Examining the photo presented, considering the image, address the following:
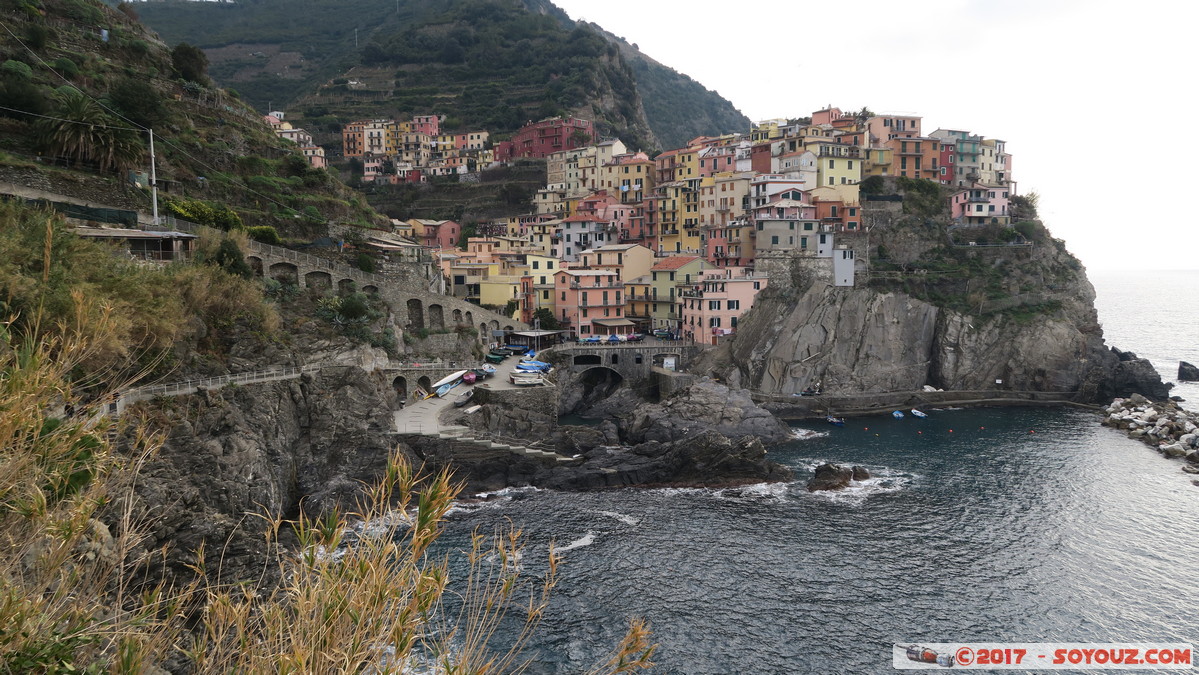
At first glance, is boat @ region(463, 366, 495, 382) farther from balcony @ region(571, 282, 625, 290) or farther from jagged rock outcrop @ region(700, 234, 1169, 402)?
balcony @ region(571, 282, 625, 290)

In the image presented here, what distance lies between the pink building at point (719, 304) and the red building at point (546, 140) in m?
46.5

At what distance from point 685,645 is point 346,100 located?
377ft

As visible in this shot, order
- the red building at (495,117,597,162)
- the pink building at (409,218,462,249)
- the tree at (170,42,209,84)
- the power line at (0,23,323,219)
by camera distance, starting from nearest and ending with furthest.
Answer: the power line at (0,23,323,219) → the tree at (170,42,209,84) → the pink building at (409,218,462,249) → the red building at (495,117,597,162)

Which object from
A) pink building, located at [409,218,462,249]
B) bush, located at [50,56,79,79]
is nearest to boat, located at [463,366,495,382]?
bush, located at [50,56,79,79]

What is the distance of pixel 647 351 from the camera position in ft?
191

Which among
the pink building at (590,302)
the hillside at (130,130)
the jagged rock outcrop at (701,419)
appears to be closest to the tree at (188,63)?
the hillside at (130,130)

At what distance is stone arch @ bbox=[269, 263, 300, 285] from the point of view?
144 feet

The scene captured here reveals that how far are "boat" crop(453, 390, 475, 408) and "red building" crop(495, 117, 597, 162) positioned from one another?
208 ft

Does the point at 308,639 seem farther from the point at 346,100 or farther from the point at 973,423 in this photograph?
the point at 346,100

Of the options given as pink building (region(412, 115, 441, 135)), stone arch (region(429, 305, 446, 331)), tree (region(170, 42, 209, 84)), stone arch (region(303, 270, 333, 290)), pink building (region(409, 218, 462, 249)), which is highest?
pink building (region(412, 115, 441, 135))

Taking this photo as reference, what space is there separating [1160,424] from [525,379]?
40557mm

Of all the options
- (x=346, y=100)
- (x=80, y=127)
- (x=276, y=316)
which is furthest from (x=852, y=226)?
(x=346, y=100)

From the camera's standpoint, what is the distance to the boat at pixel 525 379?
44312 mm

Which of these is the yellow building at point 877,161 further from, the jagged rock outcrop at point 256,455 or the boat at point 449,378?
the jagged rock outcrop at point 256,455
